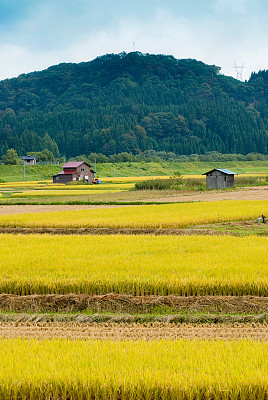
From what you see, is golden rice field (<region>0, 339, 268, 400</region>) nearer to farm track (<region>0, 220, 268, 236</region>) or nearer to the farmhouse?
farm track (<region>0, 220, 268, 236</region>)

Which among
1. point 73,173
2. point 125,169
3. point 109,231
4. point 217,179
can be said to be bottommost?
point 109,231

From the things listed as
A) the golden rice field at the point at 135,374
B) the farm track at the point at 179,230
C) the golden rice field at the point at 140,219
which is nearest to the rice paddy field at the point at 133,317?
A: the golden rice field at the point at 135,374

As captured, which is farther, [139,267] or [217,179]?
[217,179]

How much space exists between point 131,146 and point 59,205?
122 meters

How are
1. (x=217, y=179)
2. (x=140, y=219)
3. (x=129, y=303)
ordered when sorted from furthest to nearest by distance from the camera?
(x=217, y=179) < (x=140, y=219) < (x=129, y=303)

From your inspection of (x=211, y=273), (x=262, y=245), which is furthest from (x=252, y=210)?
(x=211, y=273)

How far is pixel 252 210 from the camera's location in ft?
73.2

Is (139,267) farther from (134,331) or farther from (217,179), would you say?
(217,179)

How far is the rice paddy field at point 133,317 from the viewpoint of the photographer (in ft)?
15.1

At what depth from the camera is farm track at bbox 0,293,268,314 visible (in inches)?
316

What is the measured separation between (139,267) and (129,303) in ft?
5.95

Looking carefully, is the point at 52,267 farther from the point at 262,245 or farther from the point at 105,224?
the point at 105,224

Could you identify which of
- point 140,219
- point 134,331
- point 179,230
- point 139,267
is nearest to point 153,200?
point 140,219

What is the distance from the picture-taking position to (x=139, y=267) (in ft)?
Result: 32.9
